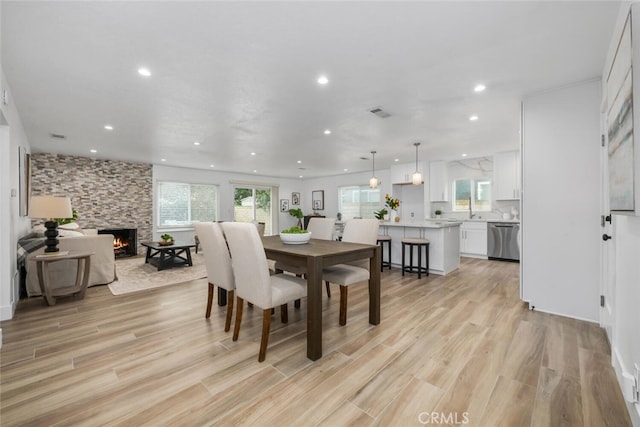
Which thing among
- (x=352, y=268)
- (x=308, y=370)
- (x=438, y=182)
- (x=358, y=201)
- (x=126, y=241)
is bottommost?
(x=308, y=370)

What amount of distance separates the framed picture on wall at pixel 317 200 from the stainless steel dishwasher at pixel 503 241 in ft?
18.1

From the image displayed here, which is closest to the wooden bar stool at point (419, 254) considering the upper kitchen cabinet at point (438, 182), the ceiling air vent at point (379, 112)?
the ceiling air vent at point (379, 112)

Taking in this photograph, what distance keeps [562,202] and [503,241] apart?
11.1ft

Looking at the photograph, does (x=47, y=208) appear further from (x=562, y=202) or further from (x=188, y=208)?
(x=562, y=202)

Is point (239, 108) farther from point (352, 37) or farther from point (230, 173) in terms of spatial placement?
point (230, 173)

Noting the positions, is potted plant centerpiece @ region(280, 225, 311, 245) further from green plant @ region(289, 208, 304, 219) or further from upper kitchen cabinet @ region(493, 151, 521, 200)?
green plant @ region(289, 208, 304, 219)

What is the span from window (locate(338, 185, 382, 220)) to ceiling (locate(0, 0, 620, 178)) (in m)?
4.46

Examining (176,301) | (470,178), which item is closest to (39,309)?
(176,301)

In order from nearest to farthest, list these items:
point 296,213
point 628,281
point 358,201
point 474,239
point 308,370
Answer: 1. point 628,281
2. point 308,370
3. point 474,239
4. point 358,201
5. point 296,213

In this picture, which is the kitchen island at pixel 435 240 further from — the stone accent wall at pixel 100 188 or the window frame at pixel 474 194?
the stone accent wall at pixel 100 188

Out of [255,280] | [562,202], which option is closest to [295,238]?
[255,280]

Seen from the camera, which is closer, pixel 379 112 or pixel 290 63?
pixel 290 63

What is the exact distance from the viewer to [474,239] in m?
6.21

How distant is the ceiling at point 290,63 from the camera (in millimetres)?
1712
